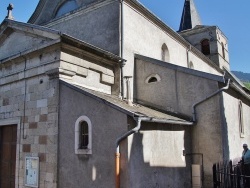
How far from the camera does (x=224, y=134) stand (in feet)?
30.9

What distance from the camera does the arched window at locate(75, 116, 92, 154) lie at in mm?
7348

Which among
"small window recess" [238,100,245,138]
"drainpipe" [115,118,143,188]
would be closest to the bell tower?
"small window recess" [238,100,245,138]

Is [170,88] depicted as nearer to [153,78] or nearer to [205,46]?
[153,78]

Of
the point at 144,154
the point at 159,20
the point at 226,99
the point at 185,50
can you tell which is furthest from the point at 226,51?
the point at 144,154

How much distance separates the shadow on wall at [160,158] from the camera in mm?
6941

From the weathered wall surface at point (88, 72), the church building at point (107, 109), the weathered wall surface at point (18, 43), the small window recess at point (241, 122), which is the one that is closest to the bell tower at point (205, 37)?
the church building at point (107, 109)

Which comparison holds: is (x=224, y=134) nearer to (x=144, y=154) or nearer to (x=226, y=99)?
(x=226, y=99)

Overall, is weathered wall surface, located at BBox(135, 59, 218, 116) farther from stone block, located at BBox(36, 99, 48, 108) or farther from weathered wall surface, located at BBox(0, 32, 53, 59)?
weathered wall surface, located at BBox(0, 32, 53, 59)

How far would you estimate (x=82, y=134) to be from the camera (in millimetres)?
7602

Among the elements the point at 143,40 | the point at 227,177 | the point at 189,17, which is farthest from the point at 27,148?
the point at 189,17

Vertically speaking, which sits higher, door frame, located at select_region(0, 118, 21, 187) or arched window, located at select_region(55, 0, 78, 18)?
arched window, located at select_region(55, 0, 78, 18)

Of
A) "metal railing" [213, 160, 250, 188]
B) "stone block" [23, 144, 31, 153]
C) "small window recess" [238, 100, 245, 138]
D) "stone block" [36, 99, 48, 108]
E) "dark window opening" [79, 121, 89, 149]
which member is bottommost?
"metal railing" [213, 160, 250, 188]

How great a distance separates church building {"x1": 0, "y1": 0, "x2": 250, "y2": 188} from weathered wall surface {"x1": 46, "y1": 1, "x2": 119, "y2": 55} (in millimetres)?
45

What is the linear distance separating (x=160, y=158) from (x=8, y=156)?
556 centimetres
